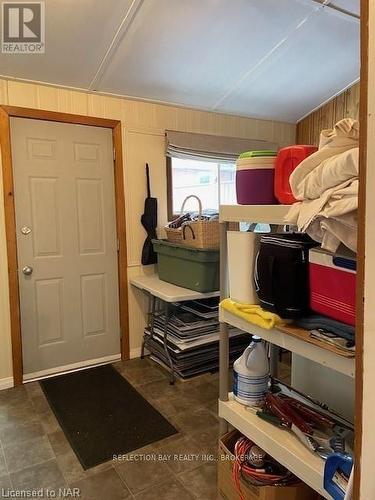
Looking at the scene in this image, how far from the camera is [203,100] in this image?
321 cm

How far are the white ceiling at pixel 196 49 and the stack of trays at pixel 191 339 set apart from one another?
1836 mm

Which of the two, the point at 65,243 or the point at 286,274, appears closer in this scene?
the point at 286,274

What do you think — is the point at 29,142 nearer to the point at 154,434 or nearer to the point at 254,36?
the point at 254,36

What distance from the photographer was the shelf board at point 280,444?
113cm

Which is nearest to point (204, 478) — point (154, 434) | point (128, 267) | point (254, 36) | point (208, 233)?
point (154, 434)

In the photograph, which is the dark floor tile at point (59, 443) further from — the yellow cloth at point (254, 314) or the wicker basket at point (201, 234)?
the wicker basket at point (201, 234)

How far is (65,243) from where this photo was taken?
9.41ft

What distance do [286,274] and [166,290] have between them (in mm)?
1671

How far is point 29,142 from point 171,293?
1537mm

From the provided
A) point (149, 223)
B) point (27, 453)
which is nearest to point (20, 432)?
point (27, 453)

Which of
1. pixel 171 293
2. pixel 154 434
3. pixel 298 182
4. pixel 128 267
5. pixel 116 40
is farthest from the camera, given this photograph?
pixel 128 267

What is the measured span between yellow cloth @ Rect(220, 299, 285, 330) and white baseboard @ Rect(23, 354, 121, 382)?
78.1 inches

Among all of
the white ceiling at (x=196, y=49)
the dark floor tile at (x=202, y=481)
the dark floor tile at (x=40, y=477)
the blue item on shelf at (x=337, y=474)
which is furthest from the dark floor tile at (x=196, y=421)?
the white ceiling at (x=196, y=49)

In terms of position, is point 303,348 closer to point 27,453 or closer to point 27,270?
point 27,453
